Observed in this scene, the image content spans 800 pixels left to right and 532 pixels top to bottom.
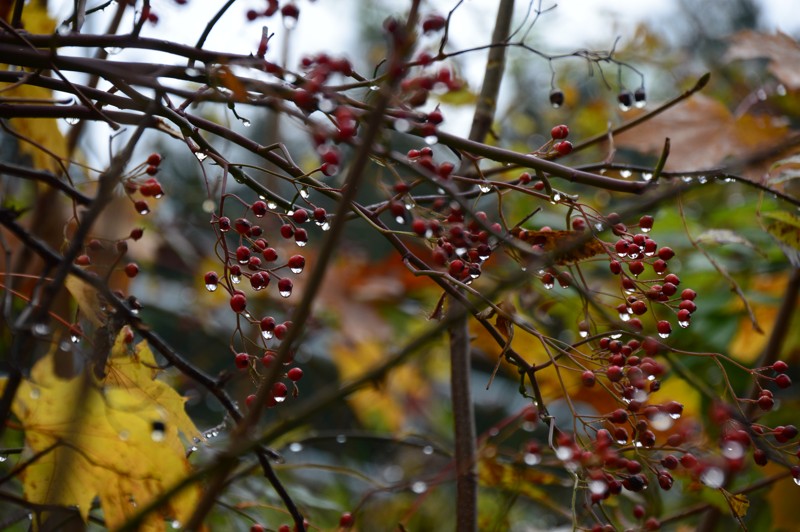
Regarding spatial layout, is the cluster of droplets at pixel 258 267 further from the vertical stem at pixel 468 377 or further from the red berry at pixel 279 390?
the vertical stem at pixel 468 377

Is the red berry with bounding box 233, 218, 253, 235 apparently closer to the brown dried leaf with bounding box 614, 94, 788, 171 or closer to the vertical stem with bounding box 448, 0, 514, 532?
the vertical stem with bounding box 448, 0, 514, 532

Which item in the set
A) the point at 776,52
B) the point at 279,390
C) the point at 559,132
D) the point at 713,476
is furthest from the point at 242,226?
the point at 776,52

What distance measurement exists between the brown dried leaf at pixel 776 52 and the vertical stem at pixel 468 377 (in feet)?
1.52

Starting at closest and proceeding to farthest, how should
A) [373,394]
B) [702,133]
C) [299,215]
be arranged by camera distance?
[299,215] → [702,133] → [373,394]

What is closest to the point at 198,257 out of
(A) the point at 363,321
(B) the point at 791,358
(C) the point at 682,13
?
(A) the point at 363,321

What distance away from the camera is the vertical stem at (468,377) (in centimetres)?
80

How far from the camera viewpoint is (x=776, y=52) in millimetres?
1223

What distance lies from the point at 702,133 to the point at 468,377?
766 mm

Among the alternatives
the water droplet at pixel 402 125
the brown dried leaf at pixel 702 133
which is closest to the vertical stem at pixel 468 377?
the water droplet at pixel 402 125

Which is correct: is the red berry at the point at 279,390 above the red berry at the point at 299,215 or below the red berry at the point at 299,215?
below

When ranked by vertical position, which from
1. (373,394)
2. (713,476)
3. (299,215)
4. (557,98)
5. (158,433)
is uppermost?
(373,394)

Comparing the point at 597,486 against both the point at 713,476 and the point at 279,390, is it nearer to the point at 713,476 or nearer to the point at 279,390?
the point at 713,476

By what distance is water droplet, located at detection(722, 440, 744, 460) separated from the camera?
1.69ft

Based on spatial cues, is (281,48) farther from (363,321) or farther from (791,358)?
(791,358)
